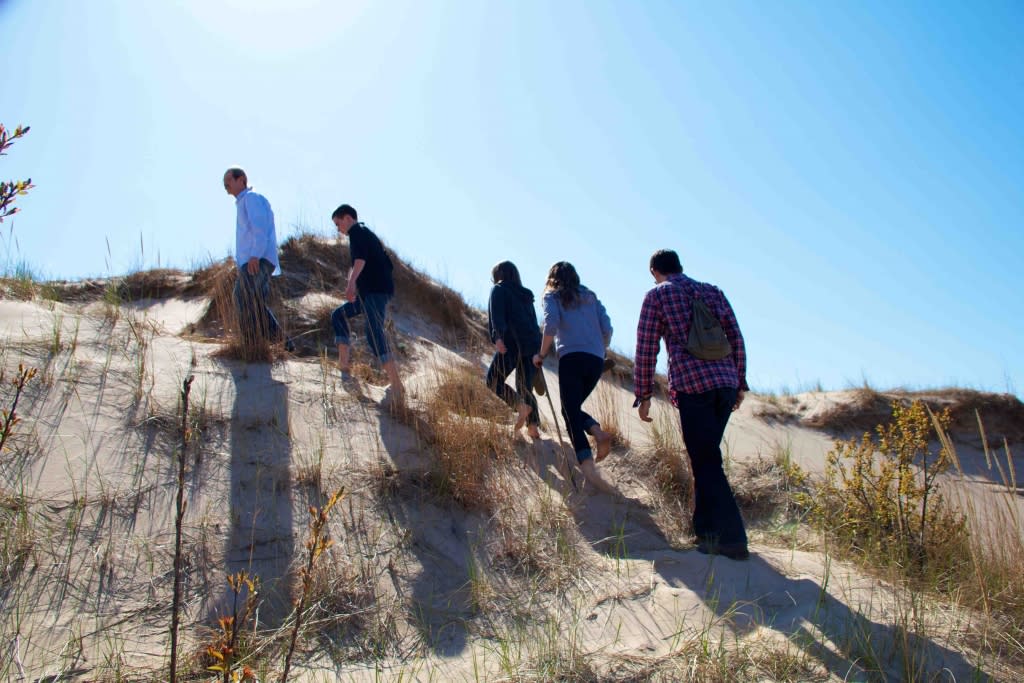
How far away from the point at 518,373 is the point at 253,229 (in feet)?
8.66

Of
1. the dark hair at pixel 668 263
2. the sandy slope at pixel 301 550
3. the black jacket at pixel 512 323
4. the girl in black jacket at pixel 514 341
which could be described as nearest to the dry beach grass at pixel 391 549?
the sandy slope at pixel 301 550

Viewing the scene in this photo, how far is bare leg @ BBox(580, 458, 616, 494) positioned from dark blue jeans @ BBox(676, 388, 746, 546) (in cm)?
96

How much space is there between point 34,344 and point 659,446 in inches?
189

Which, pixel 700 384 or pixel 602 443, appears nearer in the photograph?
pixel 700 384

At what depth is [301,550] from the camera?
3779 millimetres

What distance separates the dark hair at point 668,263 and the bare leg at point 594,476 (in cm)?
Answer: 150

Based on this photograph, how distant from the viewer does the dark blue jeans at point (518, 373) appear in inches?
221

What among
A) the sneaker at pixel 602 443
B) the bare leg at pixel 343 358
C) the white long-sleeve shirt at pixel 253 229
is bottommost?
the sneaker at pixel 602 443

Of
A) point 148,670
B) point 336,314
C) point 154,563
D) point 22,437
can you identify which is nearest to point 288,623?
point 148,670

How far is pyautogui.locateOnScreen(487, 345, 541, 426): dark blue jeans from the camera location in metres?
5.61

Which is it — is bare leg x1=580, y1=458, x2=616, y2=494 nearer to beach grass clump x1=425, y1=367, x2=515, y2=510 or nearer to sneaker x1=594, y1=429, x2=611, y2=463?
sneaker x1=594, y1=429, x2=611, y2=463

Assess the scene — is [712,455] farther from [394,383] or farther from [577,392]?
[394,383]

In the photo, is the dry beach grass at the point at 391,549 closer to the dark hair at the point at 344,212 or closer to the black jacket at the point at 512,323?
the black jacket at the point at 512,323

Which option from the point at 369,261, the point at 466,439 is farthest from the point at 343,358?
the point at 466,439
